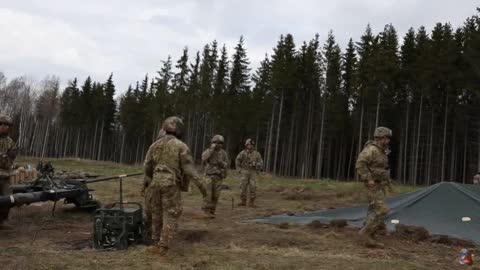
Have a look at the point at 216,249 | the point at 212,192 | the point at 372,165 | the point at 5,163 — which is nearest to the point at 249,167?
the point at 212,192

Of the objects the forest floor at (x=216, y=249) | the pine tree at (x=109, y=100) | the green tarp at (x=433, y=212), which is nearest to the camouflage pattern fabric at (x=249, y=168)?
the forest floor at (x=216, y=249)

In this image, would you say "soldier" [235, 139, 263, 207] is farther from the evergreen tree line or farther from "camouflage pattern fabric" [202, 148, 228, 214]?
the evergreen tree line

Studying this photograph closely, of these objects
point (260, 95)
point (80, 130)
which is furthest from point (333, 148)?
point (80, 130)

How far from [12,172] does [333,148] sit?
143 ft

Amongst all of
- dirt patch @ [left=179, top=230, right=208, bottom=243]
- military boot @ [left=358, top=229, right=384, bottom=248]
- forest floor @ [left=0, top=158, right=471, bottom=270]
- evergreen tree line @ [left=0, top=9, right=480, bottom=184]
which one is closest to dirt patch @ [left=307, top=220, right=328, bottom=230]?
forest floor @ [left=0, top=158, right=471, bottom=270]

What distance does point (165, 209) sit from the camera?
22.5 ft

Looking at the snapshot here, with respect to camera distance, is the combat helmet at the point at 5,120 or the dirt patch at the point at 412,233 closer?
the combat helmet at the point at 5,120

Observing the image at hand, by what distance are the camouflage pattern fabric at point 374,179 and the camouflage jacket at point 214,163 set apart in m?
4.63

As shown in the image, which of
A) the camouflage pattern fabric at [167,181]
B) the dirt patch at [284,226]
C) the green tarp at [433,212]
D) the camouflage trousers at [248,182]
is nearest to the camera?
the camouflage pattern fabric at [167,181]

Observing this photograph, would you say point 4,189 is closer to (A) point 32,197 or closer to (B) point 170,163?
(A) point 32,197

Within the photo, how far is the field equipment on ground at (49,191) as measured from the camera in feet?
28.5

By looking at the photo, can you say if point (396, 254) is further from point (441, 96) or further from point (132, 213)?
point (441, 96)

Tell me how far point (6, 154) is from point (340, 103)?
39.8m

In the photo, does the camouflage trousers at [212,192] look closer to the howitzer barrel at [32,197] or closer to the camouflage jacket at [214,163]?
the camouflage jacket at [214,163]
